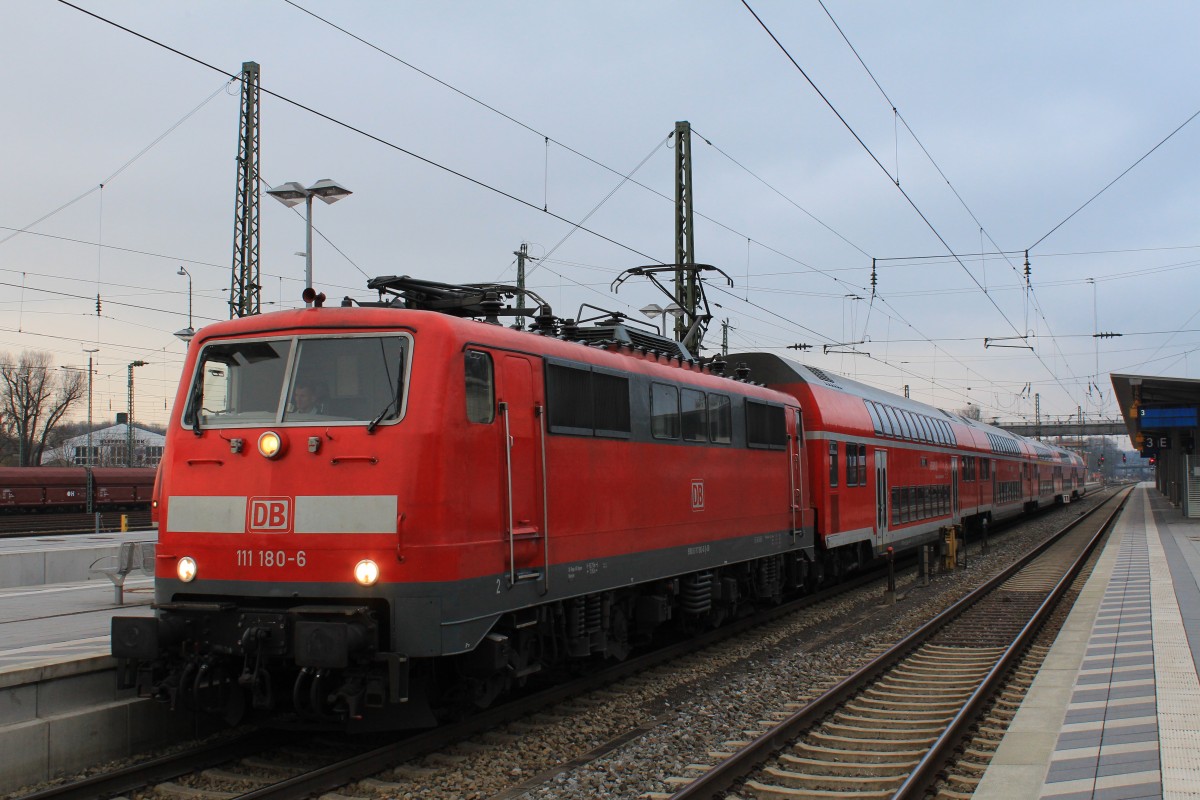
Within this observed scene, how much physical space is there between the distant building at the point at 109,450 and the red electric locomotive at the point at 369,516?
73.3 metres

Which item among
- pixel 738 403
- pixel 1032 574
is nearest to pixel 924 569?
pixel 1032 574

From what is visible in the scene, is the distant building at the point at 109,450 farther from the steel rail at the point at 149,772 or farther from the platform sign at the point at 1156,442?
the steel rail at the point at 149,772

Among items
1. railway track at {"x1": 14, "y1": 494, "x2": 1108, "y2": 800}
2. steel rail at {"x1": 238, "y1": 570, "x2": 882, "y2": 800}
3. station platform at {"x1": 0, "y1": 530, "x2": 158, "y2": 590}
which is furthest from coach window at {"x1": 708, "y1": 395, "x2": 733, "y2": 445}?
station platform at {"x1": 0, "y1": 530, "x2": 158, "y2": 590}

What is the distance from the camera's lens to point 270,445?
25.2ft

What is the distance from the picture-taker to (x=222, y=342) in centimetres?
844

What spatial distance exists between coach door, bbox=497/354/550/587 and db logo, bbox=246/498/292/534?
1732mm

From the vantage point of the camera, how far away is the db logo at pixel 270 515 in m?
7.59

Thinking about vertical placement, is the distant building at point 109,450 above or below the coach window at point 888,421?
above

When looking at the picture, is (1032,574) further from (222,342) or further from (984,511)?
(222,342)

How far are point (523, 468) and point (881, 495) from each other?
1384 centimetres

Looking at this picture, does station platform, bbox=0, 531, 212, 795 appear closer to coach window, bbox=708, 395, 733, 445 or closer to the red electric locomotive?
the red electric locomotive

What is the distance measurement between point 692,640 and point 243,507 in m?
6.91

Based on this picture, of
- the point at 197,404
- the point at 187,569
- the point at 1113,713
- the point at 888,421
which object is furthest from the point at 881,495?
the point at 187,569

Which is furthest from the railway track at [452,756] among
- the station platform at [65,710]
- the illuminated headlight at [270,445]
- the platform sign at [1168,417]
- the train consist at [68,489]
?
the train consist at [68,489]
